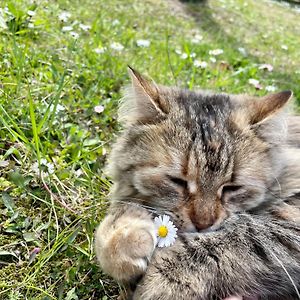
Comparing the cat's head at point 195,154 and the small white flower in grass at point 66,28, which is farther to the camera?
the small white flower in grass at point 66,28

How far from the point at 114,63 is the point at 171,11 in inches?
121

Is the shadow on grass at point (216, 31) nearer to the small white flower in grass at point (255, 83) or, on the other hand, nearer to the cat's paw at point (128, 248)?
the small white flower in grass at point (255, 83)

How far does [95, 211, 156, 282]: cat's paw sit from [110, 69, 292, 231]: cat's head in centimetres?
14

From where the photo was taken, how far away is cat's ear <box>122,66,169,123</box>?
212cm

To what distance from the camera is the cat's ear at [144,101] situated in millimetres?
2125

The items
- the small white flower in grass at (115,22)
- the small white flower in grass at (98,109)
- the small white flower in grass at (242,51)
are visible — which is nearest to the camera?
the small white flower in grass at (98,109)

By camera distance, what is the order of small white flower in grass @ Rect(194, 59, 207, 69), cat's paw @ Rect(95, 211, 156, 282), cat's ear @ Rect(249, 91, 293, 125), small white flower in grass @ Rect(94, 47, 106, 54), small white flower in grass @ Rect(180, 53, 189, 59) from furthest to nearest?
small white flower in grass @ Rect(180, 53, 189, 59) < small white flower in grass @ Rect(194, 59, 207, 69) < small white flower in grass @ Rect(94, 47, 106, 54) < cat's ear @ Rect(249, 91, 293, 125) < cat's paw @ Rect(95, 211, 156, 282)

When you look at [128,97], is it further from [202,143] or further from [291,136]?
[291,136]

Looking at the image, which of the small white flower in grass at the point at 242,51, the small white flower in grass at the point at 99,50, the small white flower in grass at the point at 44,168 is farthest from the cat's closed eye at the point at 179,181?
the small white flower in grass at the point at 242,51

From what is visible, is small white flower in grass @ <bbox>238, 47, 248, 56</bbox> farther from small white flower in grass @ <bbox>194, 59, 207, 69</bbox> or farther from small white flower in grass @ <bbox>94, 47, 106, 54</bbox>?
small white flower in grass @ <bbox>94, 47, 106, 54</bbox>

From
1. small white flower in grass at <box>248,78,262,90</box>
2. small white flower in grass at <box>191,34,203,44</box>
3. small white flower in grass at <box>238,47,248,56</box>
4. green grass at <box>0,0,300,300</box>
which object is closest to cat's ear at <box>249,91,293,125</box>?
green grass at <box>0,0,300,300</box>

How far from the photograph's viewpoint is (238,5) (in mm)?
8172

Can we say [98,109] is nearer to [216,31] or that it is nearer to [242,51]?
[242,51]

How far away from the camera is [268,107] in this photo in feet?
7.04
